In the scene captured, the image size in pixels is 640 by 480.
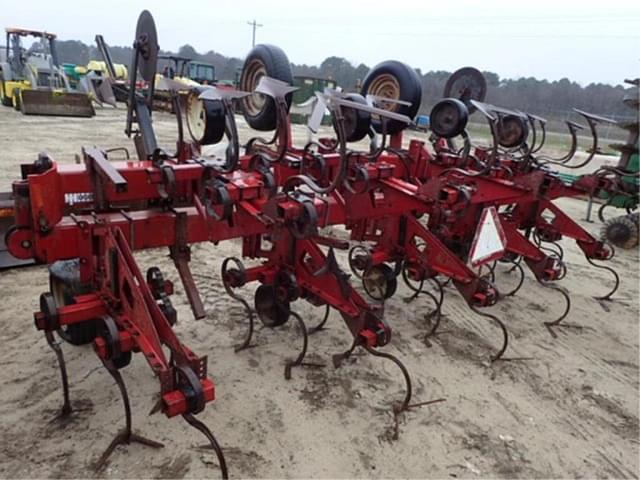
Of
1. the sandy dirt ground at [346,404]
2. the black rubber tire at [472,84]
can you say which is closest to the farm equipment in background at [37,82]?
the sandy dirt ground at [346,404]

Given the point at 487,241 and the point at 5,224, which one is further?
the point at 5,224

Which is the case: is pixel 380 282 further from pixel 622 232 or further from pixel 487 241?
pixel 622 232

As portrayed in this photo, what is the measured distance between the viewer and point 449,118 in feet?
13.0

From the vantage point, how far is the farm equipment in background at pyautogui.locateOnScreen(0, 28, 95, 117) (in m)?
13.4

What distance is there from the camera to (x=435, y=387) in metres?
2.97

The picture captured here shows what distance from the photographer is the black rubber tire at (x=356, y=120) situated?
10.4 feet

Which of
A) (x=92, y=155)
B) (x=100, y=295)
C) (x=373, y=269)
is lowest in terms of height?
(x=373, y=269)

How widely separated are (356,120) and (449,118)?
111cm

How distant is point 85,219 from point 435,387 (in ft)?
7.18

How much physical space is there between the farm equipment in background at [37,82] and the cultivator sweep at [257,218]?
11965 millimetres

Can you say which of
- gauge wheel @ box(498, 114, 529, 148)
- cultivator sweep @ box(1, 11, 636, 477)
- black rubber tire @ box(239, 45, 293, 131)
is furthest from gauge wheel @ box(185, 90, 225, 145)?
gauge wheel @ box(498, 114, 529, 148)

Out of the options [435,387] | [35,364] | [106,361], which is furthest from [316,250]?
[35,364]

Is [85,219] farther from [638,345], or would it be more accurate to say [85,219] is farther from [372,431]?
[638,345]

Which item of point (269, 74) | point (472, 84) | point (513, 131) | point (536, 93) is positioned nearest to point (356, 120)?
point (269, 74)
